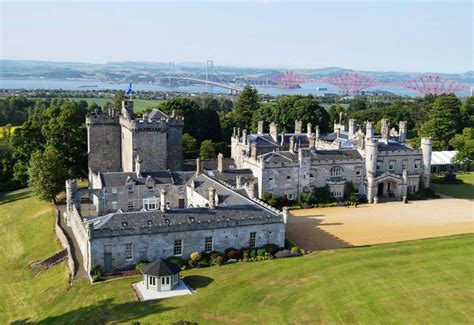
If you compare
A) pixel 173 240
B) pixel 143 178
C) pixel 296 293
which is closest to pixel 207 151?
pixel 143 178

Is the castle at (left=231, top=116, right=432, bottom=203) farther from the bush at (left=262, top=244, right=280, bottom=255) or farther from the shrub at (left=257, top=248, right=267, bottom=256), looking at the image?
the shrub at (left=257, top=248, right=267, bottom=256)

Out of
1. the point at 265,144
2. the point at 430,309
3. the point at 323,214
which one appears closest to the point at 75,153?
the point at 265,144

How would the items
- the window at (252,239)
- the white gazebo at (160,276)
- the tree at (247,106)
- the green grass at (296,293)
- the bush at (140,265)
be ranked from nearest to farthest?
1. the green grass at (296,293)
2. the white gazebo at (160,276)
3. the bush at (140,265)
4. the window at (252,239)
5. the tree at (247,106)

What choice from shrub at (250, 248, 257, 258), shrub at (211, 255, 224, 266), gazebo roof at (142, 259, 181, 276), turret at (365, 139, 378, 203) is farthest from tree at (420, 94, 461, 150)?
gazebo roof at (142, 259, 181, 276)

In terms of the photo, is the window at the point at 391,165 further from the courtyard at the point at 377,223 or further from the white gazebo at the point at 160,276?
the white gazebo at the point at 160,276

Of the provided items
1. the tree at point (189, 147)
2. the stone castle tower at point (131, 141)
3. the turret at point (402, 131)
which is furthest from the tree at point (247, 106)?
the stone castle tower at point (131, 141)

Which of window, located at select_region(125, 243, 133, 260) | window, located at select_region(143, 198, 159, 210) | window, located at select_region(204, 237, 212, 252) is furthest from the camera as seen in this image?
window, located at select_region(143, 198, 159, 210)
